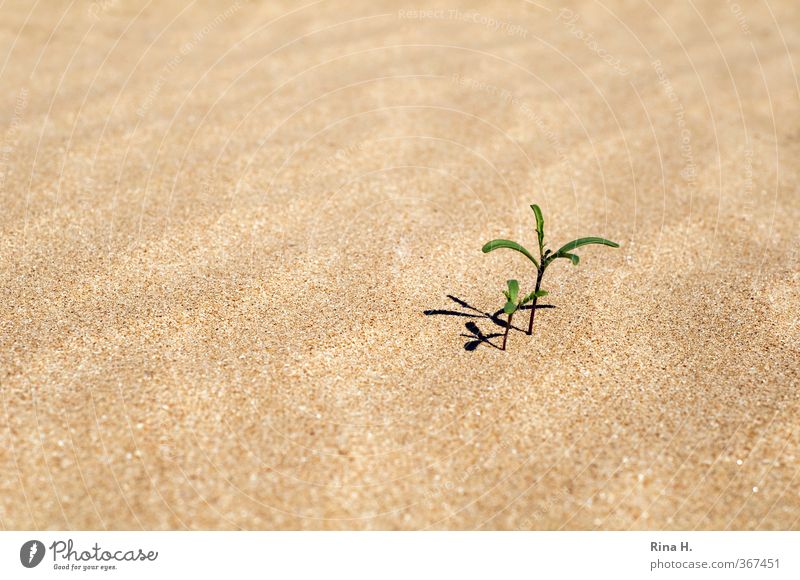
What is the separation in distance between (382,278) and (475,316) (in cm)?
40

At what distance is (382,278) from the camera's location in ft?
8.55

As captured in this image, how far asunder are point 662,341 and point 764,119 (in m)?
2.35

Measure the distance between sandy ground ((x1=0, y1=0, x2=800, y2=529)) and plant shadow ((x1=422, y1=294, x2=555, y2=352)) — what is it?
0.05 ft

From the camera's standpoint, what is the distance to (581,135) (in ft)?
12.0

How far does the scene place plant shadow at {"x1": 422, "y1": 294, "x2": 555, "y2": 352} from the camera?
2311 millimetres

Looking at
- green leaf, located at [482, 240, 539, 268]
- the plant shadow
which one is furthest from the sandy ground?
green leaf, located at [482, 240, 539, 268]
